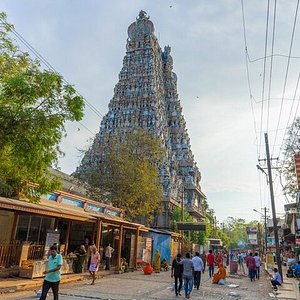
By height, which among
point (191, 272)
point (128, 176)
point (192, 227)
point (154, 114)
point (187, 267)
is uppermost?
point (154, 114)

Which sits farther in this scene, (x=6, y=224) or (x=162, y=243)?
(x=162, y=243)

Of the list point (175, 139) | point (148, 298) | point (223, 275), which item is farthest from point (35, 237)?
point (175, 139)

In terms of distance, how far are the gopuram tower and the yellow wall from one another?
33655 millimetres

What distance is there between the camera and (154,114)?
57.7 metres

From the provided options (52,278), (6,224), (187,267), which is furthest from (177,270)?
(6,224)

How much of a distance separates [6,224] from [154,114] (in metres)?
44.6

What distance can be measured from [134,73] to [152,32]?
46.5 feet

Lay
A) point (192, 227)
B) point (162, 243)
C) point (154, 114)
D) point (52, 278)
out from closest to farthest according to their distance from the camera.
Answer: point (52, 278)
point (162, 243)
point (192, 227)
point (154, 114)

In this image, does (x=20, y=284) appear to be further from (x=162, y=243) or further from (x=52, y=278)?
(x=162, y=243)

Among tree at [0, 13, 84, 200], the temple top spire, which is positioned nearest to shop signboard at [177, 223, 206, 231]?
tree at [0, 13, 84, 200]

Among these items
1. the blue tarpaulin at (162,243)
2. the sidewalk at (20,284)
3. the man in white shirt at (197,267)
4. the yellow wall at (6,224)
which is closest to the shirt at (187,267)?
the man in white shirt at (197,267)

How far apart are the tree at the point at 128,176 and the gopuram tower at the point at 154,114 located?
17462mm

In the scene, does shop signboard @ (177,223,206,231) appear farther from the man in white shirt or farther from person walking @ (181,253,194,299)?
person walking @ (181,253,194,299)

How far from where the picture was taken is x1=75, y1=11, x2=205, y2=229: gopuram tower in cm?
5615
